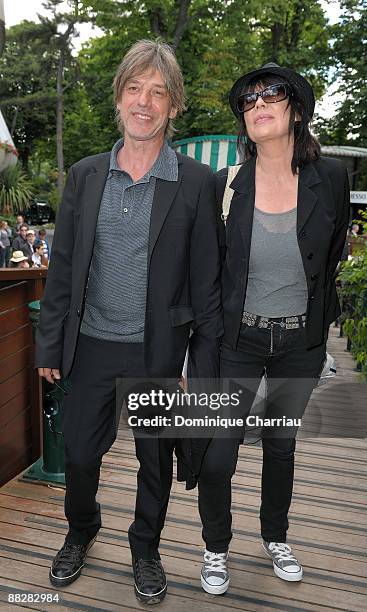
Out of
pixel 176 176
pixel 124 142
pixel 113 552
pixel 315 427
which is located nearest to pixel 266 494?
pixel 113 552

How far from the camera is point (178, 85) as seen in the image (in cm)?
242

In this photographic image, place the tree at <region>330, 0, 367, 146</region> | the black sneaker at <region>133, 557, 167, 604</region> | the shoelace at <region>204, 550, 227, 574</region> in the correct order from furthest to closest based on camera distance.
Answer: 1. the tree at <region>330, 0, 367, 146</region>
2. the shoelace at <region>204, 550, 227, 574</region>
3. the black sneaker at <region>133, 557, 167, 604</region>

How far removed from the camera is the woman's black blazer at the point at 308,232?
2387 millimetres

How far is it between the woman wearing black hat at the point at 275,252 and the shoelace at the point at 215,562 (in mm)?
51

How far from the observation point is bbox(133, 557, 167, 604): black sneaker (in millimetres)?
2572

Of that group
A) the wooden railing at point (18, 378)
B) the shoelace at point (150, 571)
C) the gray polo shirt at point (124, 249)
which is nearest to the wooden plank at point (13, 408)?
the wooden railing at point (18, 378)

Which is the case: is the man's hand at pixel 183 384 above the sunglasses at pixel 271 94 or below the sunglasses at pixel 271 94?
below

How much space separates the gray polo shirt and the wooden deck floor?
118cm

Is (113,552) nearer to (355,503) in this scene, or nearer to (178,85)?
(355,503)

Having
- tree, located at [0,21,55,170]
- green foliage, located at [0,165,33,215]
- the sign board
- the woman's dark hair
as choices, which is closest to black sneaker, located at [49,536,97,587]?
the woman's dark hair

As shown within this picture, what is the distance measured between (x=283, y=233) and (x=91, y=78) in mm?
30348

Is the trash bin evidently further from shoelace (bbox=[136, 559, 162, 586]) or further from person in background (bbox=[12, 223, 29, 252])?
person in background (bbox=[12, 223, 29, 252])

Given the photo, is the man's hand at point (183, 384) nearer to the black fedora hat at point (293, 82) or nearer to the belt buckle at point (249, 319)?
the belt buckle at point (249, 319)

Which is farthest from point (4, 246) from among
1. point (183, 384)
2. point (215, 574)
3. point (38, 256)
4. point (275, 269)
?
point (275, 269)
